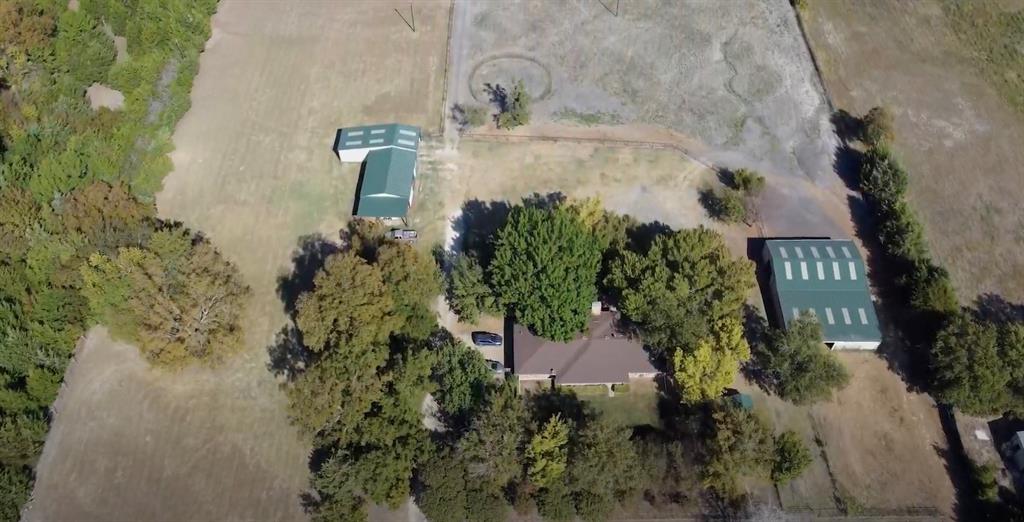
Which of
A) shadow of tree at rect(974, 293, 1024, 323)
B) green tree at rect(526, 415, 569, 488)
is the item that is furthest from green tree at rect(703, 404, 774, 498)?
shadow of tree at rect(974, 293, 1024, 323)

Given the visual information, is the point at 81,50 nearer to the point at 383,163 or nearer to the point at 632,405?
the point at 383,163

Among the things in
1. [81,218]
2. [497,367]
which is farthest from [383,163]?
→ [81,218]

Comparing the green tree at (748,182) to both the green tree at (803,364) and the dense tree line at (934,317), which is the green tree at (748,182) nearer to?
the dense tree line at (934,317)

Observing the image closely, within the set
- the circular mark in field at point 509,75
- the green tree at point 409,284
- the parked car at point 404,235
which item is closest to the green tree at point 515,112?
the circular mark in field at point 509,75

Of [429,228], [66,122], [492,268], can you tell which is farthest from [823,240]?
[66,122]

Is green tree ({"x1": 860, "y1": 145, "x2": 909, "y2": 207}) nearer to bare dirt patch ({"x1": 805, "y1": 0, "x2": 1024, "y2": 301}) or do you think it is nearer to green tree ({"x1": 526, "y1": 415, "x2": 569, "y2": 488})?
bare dirt patch ({"x1": 805, "y1": 0, "x2": 1024, "y2": 301})

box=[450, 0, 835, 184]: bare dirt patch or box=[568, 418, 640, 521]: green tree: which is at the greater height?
box=[450, 0, 835, 184]: bare dirt patch
